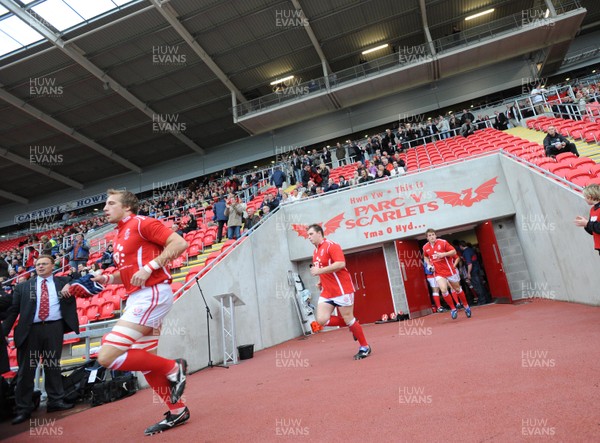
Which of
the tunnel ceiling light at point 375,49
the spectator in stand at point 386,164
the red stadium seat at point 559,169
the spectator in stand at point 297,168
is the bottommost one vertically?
the red stadium seat at point 559,169

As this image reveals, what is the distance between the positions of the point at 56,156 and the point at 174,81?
414 inches

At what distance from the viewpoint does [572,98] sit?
1423 centimetres

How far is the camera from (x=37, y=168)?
79.4 feet

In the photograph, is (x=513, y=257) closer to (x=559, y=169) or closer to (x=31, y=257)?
(x=559, y=169)

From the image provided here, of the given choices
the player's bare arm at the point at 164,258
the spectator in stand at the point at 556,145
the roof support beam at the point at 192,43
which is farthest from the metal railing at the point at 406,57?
the player's bare arm at the point at 164,258

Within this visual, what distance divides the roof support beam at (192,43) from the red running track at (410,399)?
15766 millimetres

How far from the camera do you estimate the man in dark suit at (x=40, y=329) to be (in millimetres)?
4281

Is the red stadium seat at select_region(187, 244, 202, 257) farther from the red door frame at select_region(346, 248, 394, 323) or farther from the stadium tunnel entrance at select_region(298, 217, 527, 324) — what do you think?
the red door frame at select_region(346, 248, 394, 323)

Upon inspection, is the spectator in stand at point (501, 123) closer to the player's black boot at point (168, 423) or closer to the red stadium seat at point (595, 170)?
the red stadium seat at point (595, 170)

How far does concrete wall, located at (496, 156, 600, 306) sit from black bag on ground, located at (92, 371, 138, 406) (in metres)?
6.68

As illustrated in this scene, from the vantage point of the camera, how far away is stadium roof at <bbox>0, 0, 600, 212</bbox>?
52.2ft

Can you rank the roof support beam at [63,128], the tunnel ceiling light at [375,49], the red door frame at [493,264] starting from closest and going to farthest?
the red door frame at [493,264]
the roof support beam at [63,128]
the tunnel ceiling light at [375,49]

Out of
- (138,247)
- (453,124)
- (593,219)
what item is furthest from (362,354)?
(453,124)

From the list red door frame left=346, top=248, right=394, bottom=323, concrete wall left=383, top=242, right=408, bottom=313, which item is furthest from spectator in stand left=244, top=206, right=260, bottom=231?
concrete wall left=383, top=242, right=408, bottom=313
